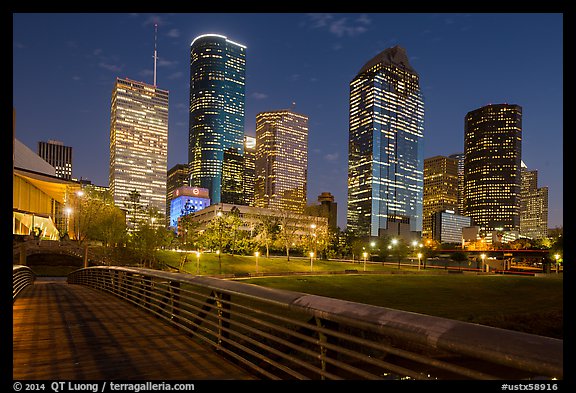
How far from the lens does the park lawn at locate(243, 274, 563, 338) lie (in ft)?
103

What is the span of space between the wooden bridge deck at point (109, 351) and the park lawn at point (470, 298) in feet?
80.2

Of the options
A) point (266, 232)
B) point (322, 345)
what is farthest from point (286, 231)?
point (322, 345)

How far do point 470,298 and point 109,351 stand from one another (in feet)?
131

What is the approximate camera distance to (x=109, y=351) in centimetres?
757

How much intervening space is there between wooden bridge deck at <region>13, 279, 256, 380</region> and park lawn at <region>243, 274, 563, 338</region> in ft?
80.2

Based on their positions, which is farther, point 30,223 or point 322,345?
point 30,223

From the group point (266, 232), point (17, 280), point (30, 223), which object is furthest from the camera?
point (266, 232)

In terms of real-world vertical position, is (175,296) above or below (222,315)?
below

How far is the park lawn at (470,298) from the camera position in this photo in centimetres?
3127

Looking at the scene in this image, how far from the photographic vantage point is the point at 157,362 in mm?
6773

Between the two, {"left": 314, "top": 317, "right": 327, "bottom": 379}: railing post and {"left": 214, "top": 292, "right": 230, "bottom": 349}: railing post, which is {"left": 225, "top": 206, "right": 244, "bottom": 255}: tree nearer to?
{"left": 214, "top": 292, "right": 230, "bottom": 349}: railing post

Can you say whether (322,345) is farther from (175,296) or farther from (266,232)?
(266,232)

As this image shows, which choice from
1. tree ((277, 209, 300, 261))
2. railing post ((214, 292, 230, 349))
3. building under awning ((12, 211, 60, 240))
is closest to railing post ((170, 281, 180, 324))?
railing post ((214, 292, 230, 349))

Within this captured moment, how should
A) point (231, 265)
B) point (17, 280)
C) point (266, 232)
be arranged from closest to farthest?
point (17, 280)
point (231, 265)
point (266, 232)
